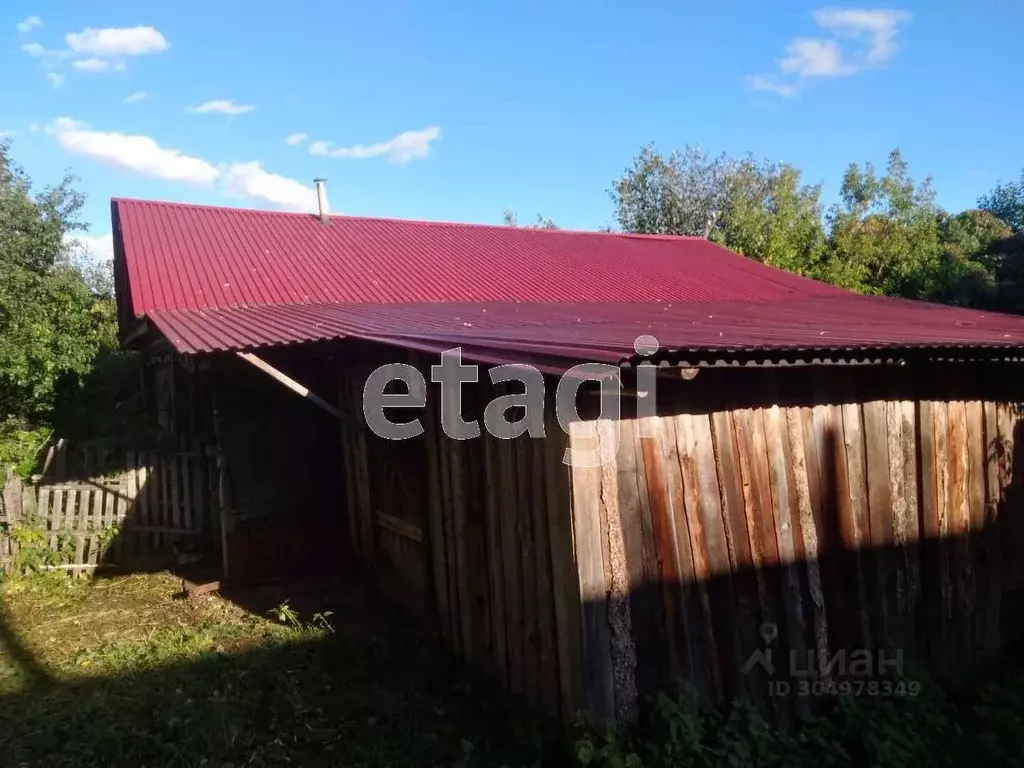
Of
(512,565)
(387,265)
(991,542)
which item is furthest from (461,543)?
(387,265)

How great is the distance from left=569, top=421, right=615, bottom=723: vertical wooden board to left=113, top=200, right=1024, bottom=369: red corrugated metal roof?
0.64 meters

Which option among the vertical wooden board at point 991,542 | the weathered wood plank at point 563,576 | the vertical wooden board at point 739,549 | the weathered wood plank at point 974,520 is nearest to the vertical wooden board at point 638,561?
the weathered wood plank at point 563,576

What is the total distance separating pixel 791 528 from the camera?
4453 mm

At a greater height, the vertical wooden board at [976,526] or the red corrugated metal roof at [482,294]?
the red corrugated metal roof at [482,294]

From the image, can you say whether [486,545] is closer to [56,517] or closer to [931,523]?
[931,523]

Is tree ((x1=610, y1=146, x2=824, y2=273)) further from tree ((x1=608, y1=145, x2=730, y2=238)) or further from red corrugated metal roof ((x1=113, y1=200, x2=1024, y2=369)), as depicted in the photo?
red corrugated metal roof ((x1=113, y1=200, x2=1024, y2=369))

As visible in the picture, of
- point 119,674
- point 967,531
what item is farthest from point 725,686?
point 119,674

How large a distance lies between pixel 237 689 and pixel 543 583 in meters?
2.37

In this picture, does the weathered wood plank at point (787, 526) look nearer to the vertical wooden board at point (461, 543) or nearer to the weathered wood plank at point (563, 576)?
the weathered wood plank at point (563, 576)

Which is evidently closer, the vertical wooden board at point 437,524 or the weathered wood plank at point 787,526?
the weathered wood plank at point 787,526

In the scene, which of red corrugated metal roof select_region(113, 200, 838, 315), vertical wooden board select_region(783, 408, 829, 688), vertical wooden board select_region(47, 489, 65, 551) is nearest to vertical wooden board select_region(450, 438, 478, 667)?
vertical wooden board select_region(783, 408, 829, 688)

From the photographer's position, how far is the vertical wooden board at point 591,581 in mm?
3805

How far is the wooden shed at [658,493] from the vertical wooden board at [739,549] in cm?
2

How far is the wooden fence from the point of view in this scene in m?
7.56
